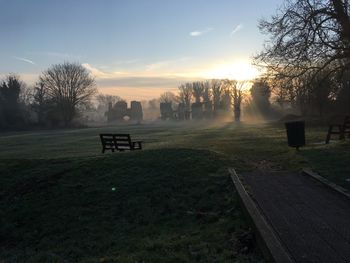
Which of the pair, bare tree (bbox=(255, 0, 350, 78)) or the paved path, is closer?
the paved path

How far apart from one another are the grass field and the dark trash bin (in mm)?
1973

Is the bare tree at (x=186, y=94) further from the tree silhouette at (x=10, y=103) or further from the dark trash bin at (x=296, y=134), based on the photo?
the dark trash bin at (x=296, y=134)

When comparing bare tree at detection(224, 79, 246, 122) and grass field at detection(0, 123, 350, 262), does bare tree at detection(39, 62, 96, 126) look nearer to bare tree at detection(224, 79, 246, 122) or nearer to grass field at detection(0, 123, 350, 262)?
bare tree at detection(224, 79, 246, 122)

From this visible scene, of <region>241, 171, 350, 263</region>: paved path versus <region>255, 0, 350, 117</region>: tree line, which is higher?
<region>255, 0, 350, 117</region>: tree line

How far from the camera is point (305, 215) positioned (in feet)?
23.1

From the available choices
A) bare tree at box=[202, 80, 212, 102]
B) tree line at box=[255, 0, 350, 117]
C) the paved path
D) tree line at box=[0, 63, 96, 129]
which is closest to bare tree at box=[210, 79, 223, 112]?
bare tree at box=[202, 80, 212, 102]

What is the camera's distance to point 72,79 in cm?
9425

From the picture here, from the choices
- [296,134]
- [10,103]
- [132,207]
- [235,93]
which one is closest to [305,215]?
[132,207]

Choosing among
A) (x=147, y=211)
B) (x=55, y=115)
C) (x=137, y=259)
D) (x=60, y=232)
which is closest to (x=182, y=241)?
(x=137, y=259)

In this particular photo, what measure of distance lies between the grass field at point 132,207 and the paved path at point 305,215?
51 centimetres

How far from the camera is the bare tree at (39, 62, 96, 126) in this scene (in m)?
90.1

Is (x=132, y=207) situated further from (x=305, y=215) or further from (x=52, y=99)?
(x=52, y=99)

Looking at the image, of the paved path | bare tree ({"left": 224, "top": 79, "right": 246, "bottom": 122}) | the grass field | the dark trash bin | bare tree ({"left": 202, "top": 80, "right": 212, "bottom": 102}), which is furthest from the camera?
bare tree ({"left": 202, "top": 80, "right": 212, "bottom": 102})

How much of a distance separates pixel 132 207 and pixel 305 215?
3981 mm
